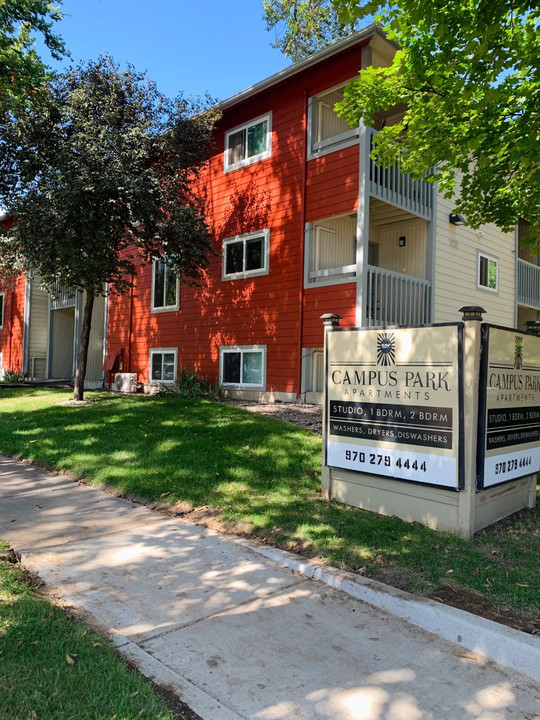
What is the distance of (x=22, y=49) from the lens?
497 inches

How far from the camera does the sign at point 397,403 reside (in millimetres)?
4688

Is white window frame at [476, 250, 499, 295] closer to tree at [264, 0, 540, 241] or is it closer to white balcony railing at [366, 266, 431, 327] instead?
white balcony railing at [366, 266, 431, 327]

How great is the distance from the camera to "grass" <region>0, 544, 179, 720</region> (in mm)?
2453

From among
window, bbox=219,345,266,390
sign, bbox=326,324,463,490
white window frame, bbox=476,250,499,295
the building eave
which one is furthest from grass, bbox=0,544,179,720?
white window frame, bbox=476,250,499,295

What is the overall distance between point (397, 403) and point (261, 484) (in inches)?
76.3

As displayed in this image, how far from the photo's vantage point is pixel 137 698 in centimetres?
257

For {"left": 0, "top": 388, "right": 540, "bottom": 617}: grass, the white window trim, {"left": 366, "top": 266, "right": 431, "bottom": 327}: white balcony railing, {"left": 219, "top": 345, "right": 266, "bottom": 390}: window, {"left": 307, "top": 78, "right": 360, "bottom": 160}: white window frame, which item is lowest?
{"left": 0, "top": 388, "right": 540, "bottom": 617}: grass

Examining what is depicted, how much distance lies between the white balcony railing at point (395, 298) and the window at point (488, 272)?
122 inches

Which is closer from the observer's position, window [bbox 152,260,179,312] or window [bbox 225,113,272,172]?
window [bbox 225,113,272,172]

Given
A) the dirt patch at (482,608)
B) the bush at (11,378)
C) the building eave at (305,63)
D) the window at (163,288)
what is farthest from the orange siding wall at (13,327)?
the dirt patch at (482,608)

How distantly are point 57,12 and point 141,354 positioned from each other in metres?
9.35

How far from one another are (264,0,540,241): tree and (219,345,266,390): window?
599cm

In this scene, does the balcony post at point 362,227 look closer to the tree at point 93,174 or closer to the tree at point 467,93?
the tree at point 467,93

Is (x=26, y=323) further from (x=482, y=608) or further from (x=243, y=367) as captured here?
(x=482, y=608)
